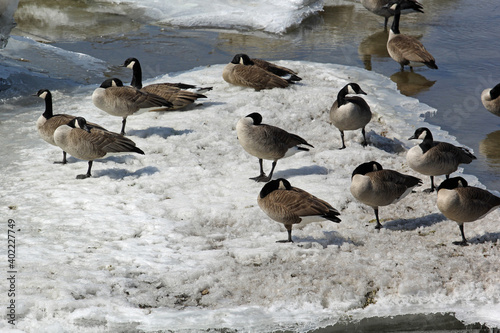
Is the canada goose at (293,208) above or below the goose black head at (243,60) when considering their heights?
below

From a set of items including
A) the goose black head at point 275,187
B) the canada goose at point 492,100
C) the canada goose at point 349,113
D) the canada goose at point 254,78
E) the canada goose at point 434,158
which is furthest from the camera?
the canada goose at point 254,78

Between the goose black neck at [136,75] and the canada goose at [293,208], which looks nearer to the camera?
the canada goose at [293,208]

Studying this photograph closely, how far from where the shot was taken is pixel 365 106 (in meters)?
9.48

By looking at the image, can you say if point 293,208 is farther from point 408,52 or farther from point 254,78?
point 408,52

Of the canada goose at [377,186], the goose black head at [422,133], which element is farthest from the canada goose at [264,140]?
the goose black head at [422,133]

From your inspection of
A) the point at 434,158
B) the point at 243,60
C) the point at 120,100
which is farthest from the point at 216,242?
the point at 243,60

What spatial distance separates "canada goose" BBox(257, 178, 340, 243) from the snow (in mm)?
320

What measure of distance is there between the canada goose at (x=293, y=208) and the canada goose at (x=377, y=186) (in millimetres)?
562

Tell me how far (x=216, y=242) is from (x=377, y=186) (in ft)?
6.94

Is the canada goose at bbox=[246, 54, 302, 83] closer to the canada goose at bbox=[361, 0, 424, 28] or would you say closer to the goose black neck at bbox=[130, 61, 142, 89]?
the goose black neck at bbox=[130, 61, 142, 89]

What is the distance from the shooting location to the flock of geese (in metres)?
6.56

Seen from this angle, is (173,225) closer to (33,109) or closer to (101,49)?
(33,109)

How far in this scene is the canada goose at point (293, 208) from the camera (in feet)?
21.3

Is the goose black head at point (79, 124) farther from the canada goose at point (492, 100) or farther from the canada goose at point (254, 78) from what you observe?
the canada goose at point (492, 100)
